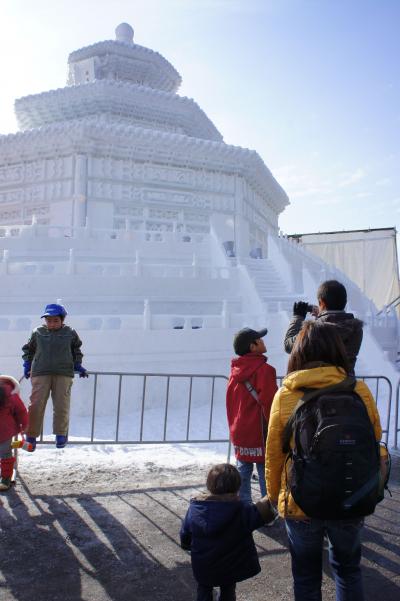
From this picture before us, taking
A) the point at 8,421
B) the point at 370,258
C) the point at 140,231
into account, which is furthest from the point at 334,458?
the point at 370,258

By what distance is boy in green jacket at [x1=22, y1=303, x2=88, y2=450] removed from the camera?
481 cm

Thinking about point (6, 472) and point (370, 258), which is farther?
point (370, 258)

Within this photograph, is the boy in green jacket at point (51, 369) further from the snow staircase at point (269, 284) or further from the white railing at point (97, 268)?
the snow staircase at point (269, 284)

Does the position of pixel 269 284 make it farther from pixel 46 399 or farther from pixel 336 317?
pixel 336 317

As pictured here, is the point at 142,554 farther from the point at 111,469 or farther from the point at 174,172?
the point at 174,172

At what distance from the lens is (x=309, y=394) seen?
2225 mm

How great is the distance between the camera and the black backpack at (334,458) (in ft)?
6.81

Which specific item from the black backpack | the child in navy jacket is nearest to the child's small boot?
the child in navy jacket

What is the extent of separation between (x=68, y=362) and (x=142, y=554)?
2159 millimetres

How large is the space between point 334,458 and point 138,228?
17.7 metres

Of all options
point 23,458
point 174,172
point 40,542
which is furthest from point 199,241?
point 40,542

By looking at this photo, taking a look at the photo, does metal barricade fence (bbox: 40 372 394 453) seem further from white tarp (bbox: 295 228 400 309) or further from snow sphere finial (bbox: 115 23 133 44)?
snow sphere finial (bbox: 115 23 133 44)

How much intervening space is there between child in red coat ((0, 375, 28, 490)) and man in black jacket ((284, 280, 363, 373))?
2.63 meters

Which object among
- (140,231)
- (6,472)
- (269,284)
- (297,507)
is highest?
(140,231)
